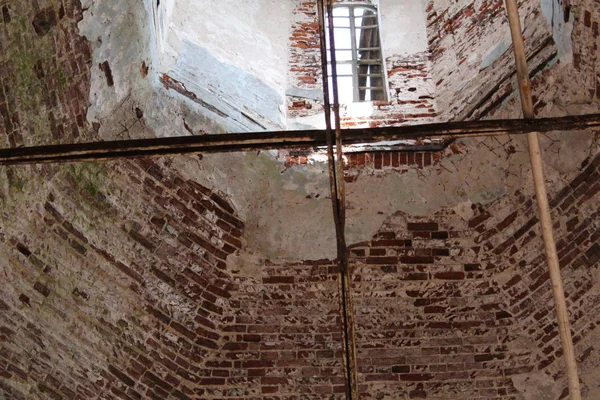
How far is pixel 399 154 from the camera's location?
20.0 ft

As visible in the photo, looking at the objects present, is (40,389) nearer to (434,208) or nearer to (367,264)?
(367,264)

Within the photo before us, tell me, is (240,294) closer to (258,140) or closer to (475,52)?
(258,140)

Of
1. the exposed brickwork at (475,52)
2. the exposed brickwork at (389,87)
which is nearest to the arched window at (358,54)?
the exposed brickwork at (389,87)

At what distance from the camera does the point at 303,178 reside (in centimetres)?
609

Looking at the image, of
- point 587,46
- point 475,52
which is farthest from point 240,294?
point 587,46

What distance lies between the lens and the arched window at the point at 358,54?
7.18 m

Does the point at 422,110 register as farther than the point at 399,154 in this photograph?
Yes

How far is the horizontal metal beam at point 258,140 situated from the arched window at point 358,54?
8.62 feet

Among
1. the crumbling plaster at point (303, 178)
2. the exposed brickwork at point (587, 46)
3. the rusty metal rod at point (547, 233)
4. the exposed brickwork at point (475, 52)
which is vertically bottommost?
the rusty metal rod at point (547, 233)

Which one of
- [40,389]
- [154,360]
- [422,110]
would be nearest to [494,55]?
[422,110]

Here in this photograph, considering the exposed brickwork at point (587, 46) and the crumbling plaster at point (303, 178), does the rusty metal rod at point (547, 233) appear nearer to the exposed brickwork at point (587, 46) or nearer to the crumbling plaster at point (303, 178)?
the exposed brickwork at point (587, 46)

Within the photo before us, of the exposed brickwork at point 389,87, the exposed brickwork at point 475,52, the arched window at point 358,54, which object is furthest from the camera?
the arched window at point 358,54

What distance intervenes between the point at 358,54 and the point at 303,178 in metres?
1.87

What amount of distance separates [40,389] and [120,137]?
180cm
